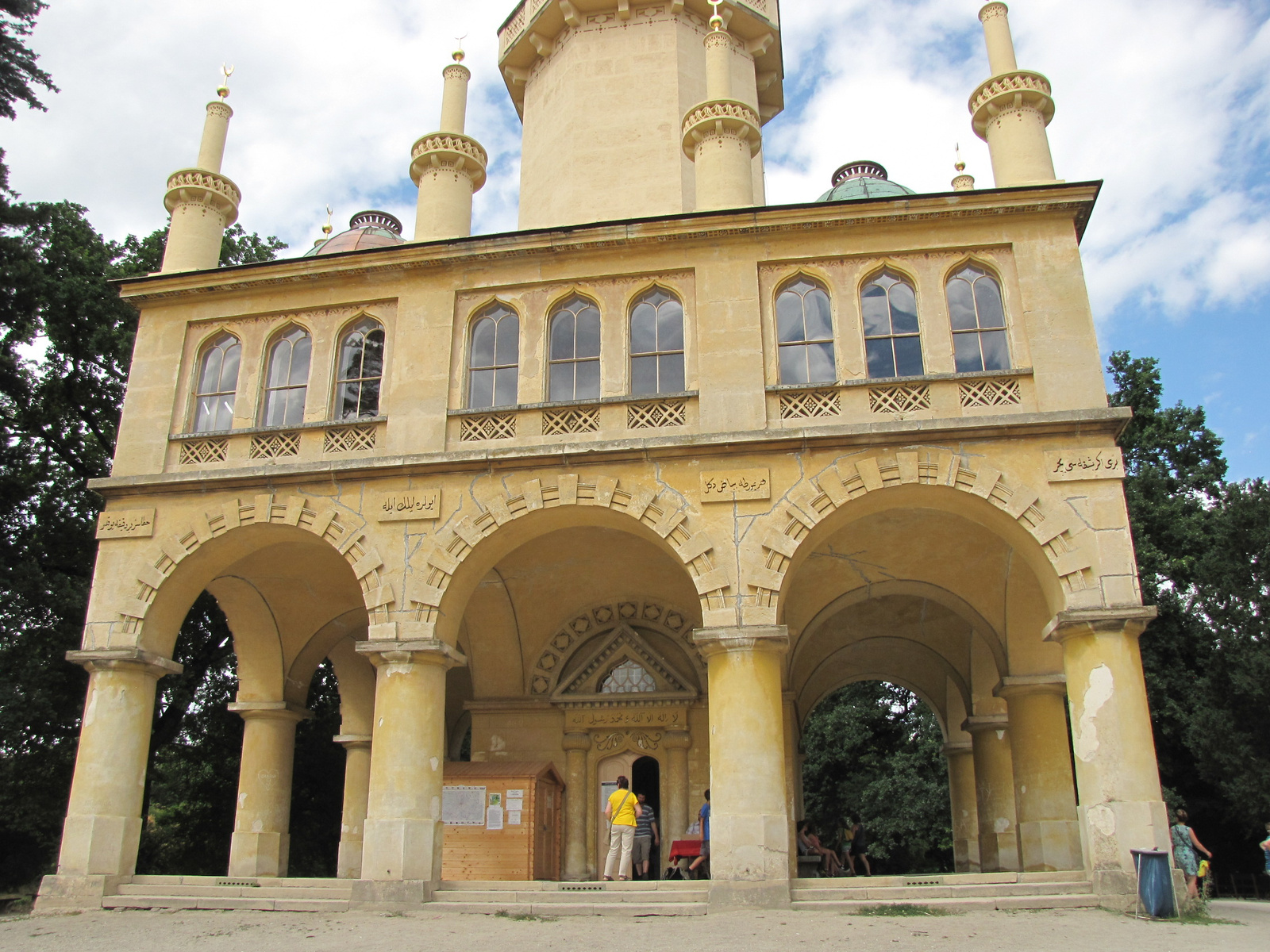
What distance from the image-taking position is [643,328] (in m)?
14.1

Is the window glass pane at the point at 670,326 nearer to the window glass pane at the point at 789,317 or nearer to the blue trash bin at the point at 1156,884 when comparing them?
the window glass pane at the point at 789,317

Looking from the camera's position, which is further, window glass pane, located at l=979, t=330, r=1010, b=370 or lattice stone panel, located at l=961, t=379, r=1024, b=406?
window glass pane, located at l=979, t=330, r=1010, b=370

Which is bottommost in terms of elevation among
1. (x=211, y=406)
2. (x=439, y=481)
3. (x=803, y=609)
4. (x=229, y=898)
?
(x=229, y=898)

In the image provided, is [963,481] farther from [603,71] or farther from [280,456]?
[603,71]

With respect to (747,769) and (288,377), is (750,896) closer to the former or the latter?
(747,769)

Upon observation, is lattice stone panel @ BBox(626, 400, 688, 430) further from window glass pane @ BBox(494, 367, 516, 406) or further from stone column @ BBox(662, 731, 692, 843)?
stone column @ BBox(662, 731, 692, 843)

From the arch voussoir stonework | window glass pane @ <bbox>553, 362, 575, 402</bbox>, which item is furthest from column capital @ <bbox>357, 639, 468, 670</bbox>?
window glass pane @ <bbox>553, 362, 575, 402</bbox>

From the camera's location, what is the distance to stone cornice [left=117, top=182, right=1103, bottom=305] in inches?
530

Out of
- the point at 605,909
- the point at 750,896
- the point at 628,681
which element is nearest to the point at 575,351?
the point at 628,681

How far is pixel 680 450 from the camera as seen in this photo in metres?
12.9

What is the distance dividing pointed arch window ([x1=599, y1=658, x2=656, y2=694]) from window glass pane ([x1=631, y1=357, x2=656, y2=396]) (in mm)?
5038

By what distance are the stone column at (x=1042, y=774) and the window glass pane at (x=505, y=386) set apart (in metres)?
8.39

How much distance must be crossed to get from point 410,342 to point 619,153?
6.13 m

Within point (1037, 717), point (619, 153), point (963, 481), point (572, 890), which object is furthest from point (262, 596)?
point (1037, 717)
